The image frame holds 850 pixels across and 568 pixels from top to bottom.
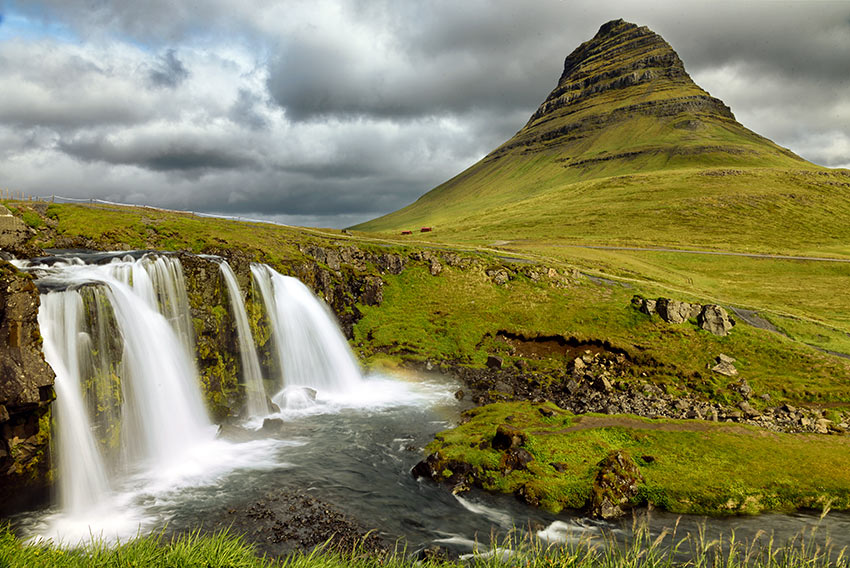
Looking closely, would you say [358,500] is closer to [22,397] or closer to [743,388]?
[22,397]

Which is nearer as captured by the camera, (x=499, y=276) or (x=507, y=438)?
(x=507, y=438)

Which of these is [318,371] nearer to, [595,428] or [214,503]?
[214,503]

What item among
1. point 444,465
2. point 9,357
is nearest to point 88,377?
point 9,357

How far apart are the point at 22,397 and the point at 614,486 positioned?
78.8 ft

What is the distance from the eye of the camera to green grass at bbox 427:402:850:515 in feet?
59.5

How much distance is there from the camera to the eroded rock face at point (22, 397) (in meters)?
16.7

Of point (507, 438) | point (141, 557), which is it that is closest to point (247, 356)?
point (507, 438)

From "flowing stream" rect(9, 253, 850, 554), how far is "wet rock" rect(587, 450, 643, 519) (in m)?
0.76

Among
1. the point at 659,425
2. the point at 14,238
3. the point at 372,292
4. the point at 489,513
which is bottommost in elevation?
the point at 489,513

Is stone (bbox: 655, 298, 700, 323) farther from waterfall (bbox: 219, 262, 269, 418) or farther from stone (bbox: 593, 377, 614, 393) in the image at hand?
waterfall (bbox: 219, 262, 269, 418)

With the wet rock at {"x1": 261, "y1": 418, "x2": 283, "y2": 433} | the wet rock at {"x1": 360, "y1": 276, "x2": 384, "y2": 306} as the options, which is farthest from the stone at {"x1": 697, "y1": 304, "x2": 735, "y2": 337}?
the wet rock at {"x1": 261, "y1": 418, "x2": 283, "y2": 433}

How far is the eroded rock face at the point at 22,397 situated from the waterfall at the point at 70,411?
70 cm

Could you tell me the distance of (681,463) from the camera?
20062mm

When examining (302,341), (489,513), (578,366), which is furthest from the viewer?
(302,341)
